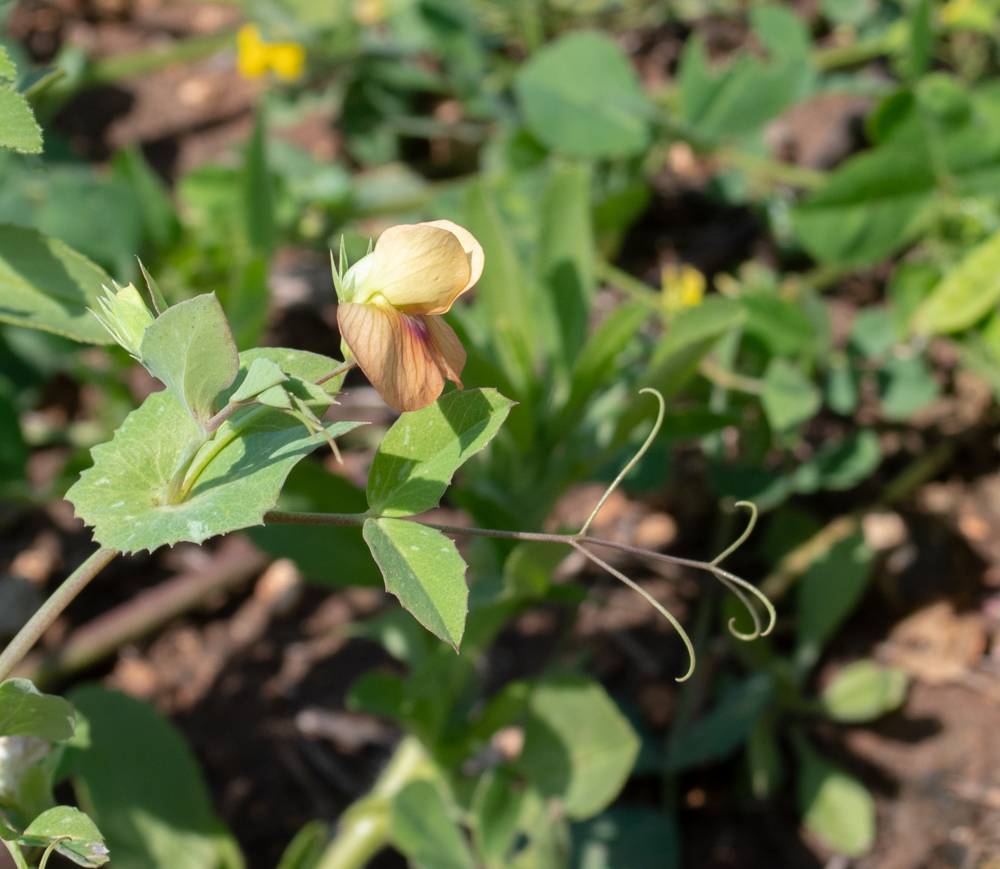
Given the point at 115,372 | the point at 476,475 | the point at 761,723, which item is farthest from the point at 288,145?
the point at 761,723

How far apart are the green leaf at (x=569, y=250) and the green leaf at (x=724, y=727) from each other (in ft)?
2.01

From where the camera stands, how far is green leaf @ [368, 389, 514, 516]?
0.72 m

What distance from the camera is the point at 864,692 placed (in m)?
1.57

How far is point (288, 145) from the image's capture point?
2.23m

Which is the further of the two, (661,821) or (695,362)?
(661,821)

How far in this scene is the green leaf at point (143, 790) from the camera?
134 cm

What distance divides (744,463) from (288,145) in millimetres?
1315

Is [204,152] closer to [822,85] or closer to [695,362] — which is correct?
[822,85]

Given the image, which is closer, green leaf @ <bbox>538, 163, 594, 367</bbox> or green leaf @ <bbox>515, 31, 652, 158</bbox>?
green leaf @ <bbox>538, 163, 594, 367</bbox>

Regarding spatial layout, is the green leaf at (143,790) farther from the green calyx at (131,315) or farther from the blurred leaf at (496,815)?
the green calyx at (131,315)

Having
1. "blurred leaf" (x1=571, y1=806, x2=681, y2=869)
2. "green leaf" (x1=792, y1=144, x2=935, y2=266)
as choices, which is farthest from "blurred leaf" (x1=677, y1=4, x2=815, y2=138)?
"blurred leaf" (x1=571, y1=806, x2=681, y2=869)

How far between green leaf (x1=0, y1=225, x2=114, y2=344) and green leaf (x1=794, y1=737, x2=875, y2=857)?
1.30 metres

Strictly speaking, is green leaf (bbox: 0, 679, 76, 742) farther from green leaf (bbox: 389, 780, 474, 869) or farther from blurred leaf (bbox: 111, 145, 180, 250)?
blurred leaf (bbox: 111, 145, 180, 250)

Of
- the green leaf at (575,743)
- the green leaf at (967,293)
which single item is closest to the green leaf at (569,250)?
the green leaf at (575,743)
